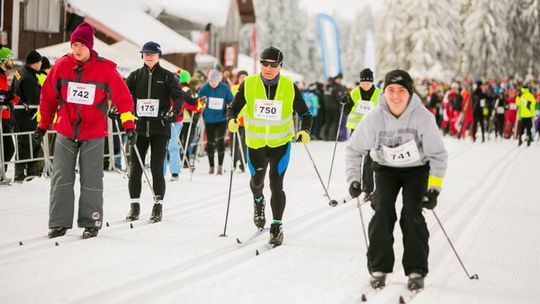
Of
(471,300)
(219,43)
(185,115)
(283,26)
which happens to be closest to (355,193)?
(471,300)

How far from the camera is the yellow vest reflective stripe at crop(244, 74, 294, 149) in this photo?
703 centimetres

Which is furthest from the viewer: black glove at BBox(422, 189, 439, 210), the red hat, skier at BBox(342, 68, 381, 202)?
skier at BBox(342, 68, 381, 202)

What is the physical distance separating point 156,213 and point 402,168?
141 inches

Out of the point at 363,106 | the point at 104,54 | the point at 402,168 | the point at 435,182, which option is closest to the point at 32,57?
the point at 104,54

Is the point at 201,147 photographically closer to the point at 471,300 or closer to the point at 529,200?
the point at 529,200

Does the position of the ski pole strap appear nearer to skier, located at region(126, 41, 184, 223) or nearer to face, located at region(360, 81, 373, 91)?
skier, located at region(126, 41, 184, 223)

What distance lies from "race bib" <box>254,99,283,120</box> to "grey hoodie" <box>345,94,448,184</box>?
66.8 inches

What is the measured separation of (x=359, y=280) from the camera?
5656mm

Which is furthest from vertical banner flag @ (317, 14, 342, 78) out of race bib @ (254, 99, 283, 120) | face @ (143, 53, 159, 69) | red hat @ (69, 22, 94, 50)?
red hat @ (69, 22, 94, 50)

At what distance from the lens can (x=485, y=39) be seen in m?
53.8

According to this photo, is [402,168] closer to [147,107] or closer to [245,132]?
[245,132]

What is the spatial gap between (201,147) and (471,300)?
39.9ft

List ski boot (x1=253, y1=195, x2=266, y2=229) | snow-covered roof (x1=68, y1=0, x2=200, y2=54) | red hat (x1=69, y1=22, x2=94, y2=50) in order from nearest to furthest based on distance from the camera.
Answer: red hat (x1=69, y1=22, x2=94, y2=50) < ski boot (x1=253, y1=195, x2=266, y2=229) < snow-covered roof (x1=68, y1=0, x2=200, y2=54)

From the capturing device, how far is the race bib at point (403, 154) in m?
5.22
